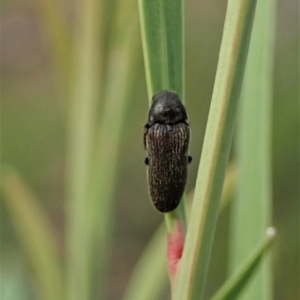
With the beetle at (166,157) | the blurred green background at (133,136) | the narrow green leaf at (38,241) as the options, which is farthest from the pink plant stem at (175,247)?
the blurred green background at (133,136)

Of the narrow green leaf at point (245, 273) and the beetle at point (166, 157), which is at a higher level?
the beetle at point (166, 157)

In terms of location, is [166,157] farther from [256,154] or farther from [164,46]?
[164,46]

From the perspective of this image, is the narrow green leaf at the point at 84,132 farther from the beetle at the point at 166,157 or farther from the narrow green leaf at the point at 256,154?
the narrow green leaf at the point at 256,154

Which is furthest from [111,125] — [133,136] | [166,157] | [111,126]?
[133,136]

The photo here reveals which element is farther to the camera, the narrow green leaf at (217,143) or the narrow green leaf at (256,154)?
the narrow green leaf at (256,154)

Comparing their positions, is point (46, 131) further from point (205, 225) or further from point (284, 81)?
point (205, 225)

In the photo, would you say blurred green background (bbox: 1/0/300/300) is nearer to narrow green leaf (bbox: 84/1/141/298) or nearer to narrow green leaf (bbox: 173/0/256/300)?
narrow green leaf (bbox: 84/1/141/298)
